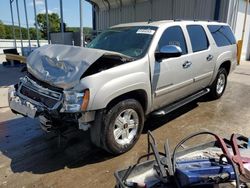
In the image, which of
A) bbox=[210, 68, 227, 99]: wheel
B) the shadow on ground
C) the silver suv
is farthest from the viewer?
bbox=[210, 68, 227, 99]: wheel

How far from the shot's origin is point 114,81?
3.35 meters

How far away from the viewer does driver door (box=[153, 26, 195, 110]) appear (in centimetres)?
414

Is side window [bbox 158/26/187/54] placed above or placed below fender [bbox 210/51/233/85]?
above

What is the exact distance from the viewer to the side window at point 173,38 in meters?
4.33

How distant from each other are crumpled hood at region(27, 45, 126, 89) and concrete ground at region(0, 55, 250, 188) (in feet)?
3.71

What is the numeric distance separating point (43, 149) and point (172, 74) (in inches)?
96.1

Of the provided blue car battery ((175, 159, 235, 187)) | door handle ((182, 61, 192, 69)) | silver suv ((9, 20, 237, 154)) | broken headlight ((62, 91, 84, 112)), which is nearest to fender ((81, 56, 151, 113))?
silver suv ((9, 20, 237, 154))

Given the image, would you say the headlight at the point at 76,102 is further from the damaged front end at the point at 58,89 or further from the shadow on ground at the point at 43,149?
the shadow on ground at the point at 43,149

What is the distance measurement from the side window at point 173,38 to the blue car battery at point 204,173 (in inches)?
93.6

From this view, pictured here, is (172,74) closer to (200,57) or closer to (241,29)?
(200,57)

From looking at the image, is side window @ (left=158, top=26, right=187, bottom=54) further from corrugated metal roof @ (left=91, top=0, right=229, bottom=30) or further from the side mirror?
corrugated metal roof @ (left=91, top=0, right=229, bottom=30)

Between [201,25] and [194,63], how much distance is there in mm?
1100

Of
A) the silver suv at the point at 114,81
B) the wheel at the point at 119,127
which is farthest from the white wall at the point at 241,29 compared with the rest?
the wheel at the point at 119,127

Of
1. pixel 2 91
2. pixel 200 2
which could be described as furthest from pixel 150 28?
pixel 200 2
